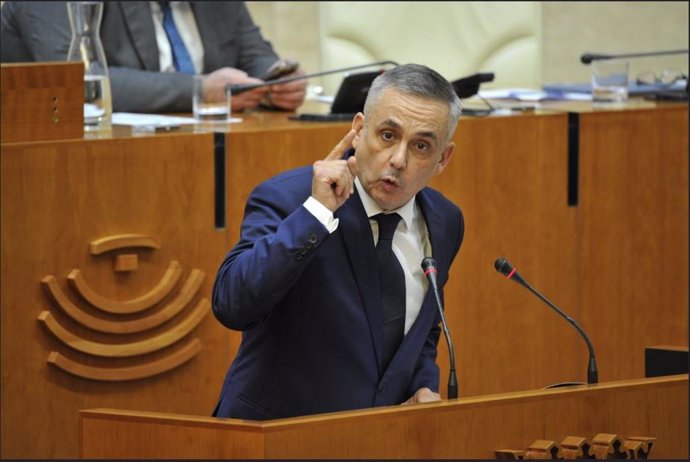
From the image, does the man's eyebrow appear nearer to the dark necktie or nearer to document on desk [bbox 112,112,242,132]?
the dark necktie

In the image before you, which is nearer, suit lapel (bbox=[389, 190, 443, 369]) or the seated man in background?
suit lapel (bbox=[389, 190, 443, 369])

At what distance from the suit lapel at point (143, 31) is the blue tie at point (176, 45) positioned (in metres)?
0.09

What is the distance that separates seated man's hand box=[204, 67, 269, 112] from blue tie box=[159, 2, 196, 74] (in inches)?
11.2

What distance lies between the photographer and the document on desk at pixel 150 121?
12.4ft

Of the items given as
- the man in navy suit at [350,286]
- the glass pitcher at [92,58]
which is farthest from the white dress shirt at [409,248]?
the glass pitcher at [92,58]

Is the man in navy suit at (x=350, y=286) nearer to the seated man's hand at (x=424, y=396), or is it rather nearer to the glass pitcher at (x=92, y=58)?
the seated man's hand at (x=424, y=396)

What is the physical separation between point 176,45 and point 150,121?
35.9 inches

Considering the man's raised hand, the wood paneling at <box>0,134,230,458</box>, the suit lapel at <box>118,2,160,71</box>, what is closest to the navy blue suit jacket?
the man's raised hand

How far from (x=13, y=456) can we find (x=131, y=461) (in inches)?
61.2

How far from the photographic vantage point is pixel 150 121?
3904 millimetres

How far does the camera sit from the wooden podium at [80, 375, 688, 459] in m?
2.00

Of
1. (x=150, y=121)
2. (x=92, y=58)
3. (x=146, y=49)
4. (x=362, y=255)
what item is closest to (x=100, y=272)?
(x=150, y=121)

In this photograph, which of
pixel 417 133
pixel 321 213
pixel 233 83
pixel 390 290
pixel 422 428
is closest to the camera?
pixel 422 428

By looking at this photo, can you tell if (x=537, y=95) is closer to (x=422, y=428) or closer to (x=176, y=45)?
(x=176, y=45)
